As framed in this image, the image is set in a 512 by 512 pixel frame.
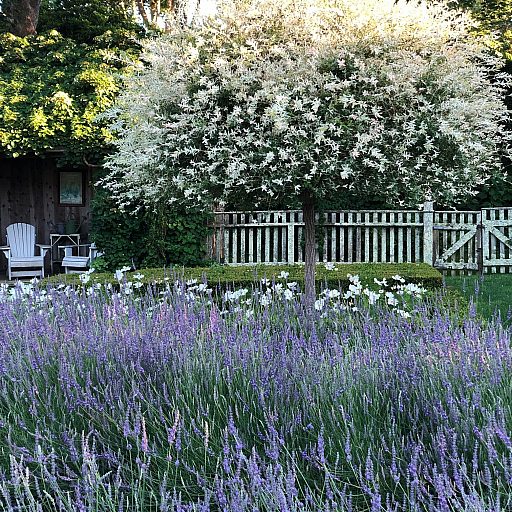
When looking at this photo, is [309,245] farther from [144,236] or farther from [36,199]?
[36,199]

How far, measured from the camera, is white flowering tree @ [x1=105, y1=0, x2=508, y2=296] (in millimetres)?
3805

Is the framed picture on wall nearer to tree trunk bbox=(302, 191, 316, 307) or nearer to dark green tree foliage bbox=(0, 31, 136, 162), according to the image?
dark green tree foliage bbox=(0, 31, 136, 162)

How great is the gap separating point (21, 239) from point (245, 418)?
404 inches

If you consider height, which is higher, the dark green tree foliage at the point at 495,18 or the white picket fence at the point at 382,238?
the dark green tree foliage at the point at 495,18

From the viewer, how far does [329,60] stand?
3.88 meters

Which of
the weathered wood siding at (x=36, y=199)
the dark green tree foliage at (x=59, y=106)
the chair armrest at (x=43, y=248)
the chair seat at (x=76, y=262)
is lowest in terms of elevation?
the chair seat at (x=76, y=262)

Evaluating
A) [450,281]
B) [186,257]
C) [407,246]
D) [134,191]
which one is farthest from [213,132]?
[407,246]

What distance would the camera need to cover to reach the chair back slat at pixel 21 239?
38.5 ft

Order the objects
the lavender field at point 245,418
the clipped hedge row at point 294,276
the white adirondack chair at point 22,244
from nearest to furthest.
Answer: the lavender field at point 245,418 < the clipped hedge row at point 294,276 < the white adirondack chair at point 22,244

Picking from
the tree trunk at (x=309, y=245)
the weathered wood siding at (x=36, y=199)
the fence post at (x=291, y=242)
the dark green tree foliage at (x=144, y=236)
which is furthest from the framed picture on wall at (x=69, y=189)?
the tree trunk at (x=309, y=245)

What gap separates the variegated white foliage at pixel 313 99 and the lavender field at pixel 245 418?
1.11 meters

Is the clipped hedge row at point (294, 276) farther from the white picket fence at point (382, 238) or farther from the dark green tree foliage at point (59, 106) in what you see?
the dark green tree foliage at point (59, 106)

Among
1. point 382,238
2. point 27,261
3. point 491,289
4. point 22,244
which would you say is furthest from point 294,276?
point 22,244

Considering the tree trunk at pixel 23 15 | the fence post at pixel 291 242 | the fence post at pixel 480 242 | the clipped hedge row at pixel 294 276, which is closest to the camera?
the clipped hedge row at pixel 294 276
